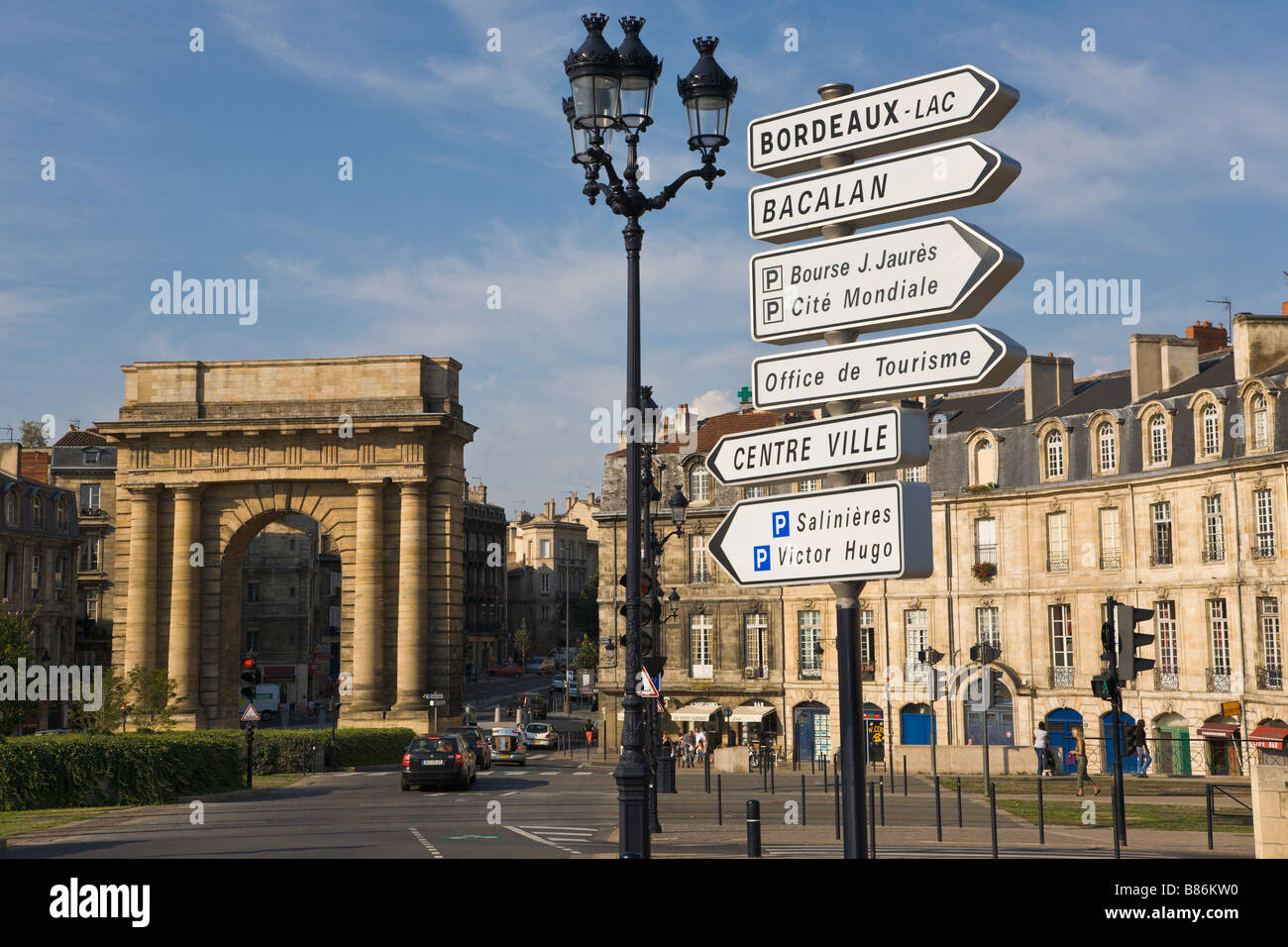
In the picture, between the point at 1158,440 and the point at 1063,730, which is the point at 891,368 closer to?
the point at 1158,440

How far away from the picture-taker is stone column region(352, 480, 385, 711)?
47.6m

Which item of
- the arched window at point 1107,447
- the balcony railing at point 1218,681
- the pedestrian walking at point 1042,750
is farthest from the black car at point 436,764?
the arched window at point 1107,447

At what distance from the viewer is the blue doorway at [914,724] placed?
4869 centimetres

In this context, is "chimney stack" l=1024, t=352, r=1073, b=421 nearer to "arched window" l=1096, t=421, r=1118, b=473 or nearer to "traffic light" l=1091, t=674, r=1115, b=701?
"arched window" l=1096, t=421, r=1118, b=473

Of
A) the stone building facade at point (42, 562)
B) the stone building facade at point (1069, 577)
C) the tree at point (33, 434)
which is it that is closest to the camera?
the stone building facade at point (1069, 577)

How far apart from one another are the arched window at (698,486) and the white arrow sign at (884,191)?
156 ft

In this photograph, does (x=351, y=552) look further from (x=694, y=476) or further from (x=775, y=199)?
(x=775, y=199)

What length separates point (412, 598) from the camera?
47719mm

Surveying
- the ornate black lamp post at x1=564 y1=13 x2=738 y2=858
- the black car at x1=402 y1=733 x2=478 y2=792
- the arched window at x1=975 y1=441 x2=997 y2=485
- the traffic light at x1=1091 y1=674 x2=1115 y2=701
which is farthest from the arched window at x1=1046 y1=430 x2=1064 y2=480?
the ornate black lamp post at x1=564 y1=13 x2=738 y2=858

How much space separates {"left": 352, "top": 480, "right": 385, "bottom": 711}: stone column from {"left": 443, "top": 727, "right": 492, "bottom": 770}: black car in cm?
571

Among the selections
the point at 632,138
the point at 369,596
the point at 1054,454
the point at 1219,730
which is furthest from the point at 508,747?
the point at 632,138

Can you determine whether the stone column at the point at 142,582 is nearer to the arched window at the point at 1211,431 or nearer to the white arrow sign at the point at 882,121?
the arched window at the point at 1211,431

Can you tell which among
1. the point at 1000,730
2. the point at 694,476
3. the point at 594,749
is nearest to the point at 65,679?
the point at 594,749
